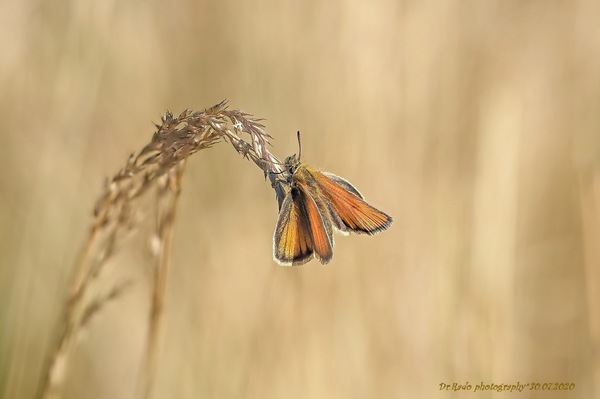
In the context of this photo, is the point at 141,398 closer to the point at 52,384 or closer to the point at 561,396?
the point at 52,384

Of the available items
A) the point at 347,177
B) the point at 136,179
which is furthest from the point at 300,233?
the point at 347,177

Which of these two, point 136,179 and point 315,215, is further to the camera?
point 315,215

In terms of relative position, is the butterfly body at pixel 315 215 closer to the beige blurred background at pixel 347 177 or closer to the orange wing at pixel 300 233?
the orange wing at pixel 300 233

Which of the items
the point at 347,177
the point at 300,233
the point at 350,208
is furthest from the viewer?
the point at 347,177

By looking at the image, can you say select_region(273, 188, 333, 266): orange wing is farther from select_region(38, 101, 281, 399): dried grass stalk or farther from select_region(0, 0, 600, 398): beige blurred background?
select_region(0, 0, 600, 398): beige blurred background

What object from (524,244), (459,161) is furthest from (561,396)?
(459,161)

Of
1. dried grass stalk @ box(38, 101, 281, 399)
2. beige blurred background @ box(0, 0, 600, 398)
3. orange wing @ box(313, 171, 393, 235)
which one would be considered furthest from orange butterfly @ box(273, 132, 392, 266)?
beige blurred background @ box(0, 0, 600, 398)

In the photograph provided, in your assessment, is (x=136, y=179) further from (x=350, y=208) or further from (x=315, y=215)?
(x=350, y=208)

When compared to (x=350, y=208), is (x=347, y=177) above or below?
above
